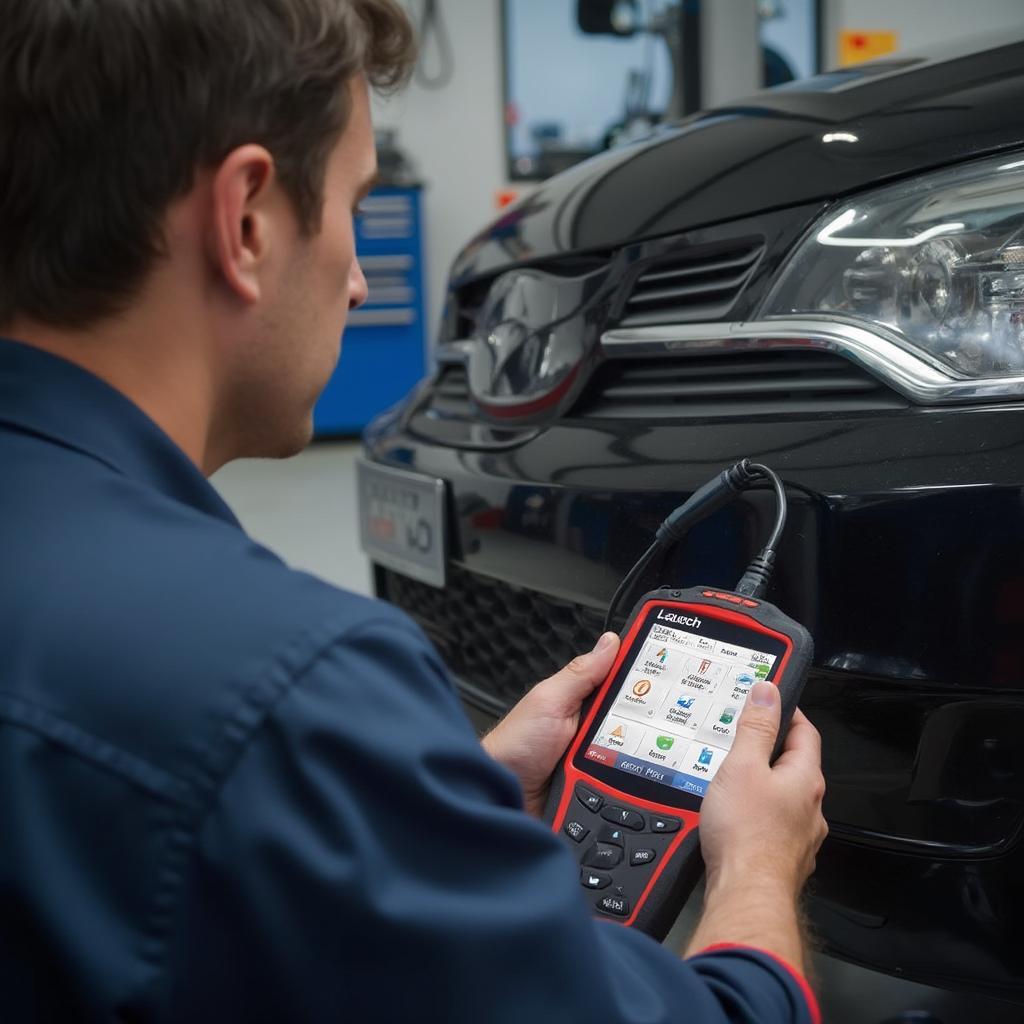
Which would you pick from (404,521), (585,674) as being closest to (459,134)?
(404,521)

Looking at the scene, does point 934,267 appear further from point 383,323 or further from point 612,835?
point 383,323

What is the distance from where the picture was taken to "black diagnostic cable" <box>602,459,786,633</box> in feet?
2.97

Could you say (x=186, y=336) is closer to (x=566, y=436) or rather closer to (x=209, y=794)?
(x=209, y=794)

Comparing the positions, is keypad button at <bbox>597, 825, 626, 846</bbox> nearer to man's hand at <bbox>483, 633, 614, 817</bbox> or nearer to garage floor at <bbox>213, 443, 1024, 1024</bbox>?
man's hand at <bbox>483, 633, 614, 817</bbox>

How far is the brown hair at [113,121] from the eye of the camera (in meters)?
0.53

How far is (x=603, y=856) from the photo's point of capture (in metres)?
0.82

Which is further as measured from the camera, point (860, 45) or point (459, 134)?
point (860, 45)

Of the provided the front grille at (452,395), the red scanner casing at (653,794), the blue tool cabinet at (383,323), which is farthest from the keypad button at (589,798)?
the blue tool cabinet at (383,323)

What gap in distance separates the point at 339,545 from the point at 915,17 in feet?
18.2

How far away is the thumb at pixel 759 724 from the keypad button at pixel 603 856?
0.11 m

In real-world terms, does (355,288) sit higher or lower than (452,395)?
higher

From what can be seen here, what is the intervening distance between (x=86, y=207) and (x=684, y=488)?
1.92 ft

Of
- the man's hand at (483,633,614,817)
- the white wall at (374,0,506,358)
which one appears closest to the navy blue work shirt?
the man's hand at (483,633,614,817)

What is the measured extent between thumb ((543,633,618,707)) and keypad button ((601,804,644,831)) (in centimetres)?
9
